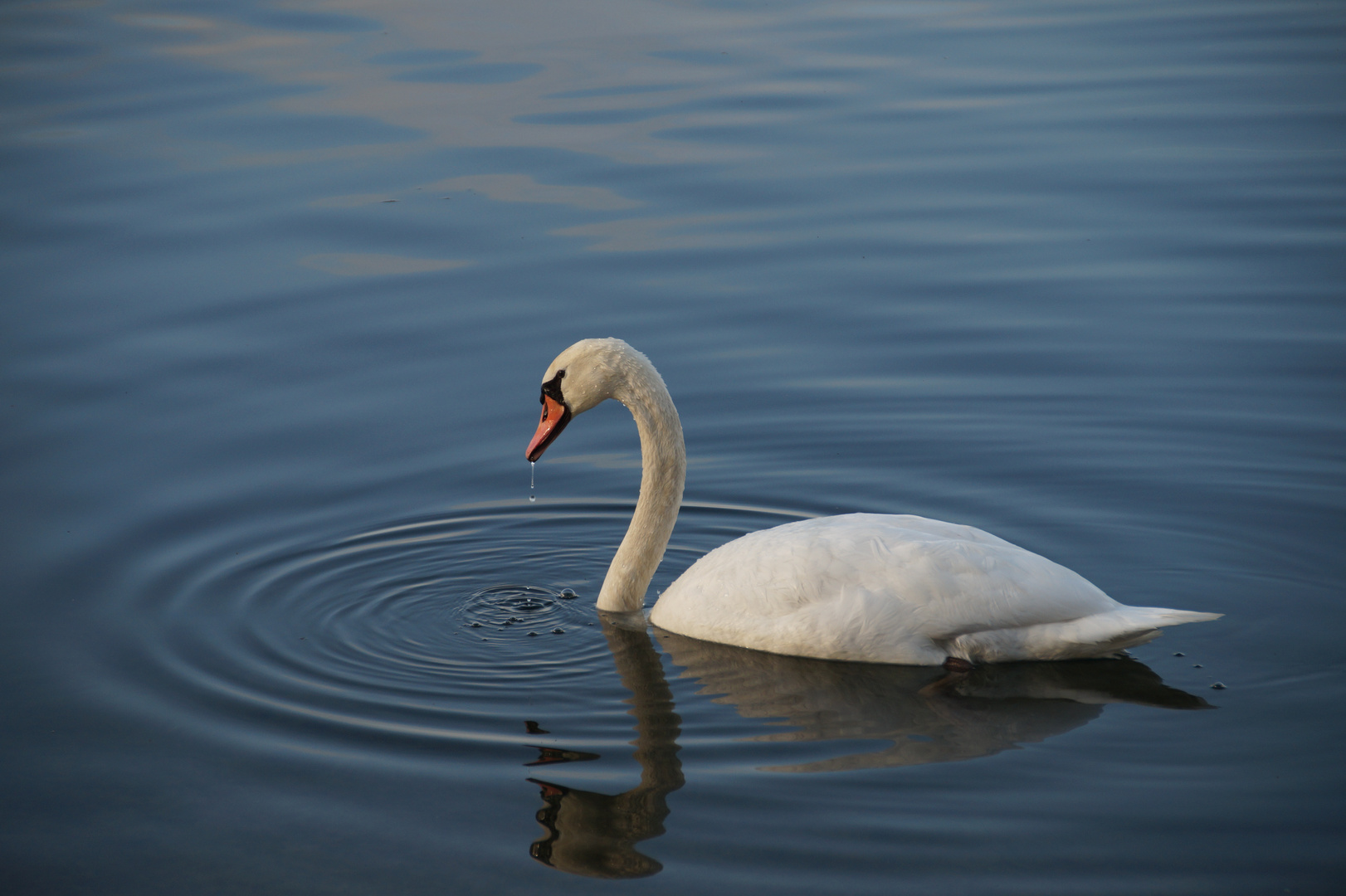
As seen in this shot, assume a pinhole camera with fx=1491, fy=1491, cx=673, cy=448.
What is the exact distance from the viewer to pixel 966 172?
15562mm

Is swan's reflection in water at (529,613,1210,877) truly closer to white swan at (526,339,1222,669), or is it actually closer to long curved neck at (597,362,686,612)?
white swan at (526,339,1222,669)

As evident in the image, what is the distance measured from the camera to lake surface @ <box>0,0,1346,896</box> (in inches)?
241

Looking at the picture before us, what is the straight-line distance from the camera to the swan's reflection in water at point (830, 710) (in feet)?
20.0

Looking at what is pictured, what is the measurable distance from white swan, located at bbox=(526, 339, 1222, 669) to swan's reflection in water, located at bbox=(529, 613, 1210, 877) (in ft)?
0.35

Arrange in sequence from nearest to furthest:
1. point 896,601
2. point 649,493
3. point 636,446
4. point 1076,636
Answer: point 1076,636 < point 896,601 < point 649,493 < point 636,446

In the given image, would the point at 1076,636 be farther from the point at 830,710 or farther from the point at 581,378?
the point at 581,378

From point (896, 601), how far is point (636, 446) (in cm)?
381

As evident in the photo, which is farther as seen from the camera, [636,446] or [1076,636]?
[636,446]

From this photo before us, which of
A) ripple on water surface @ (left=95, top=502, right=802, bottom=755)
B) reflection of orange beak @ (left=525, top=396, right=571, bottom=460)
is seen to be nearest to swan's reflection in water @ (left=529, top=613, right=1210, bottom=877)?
ripple on water surface @ (left=95, top=502, right=802, bottom=755)

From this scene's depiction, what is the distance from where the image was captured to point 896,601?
23.5 feet

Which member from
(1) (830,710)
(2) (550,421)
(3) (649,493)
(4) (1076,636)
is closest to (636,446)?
(3) (649,493)

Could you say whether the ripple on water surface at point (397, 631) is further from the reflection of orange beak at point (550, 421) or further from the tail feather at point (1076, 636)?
the tail feather at point (1076, 636)

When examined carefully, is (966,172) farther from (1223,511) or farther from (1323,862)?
(1323,862)

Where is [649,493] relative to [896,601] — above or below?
above
